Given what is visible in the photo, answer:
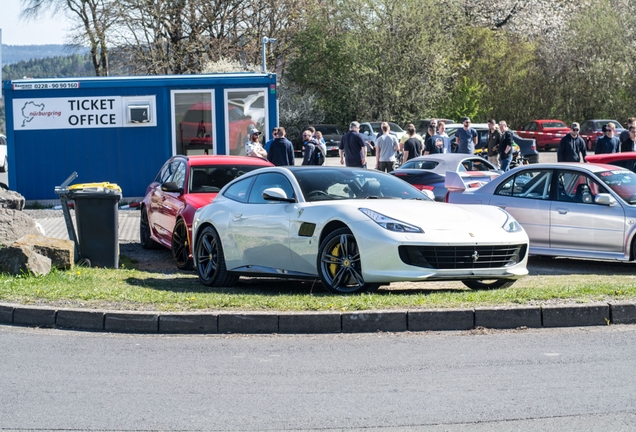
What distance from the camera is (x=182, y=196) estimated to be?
13.5 metres

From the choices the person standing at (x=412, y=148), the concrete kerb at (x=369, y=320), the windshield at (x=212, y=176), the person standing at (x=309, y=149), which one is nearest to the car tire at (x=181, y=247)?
the windshield at (x=212, y=176)

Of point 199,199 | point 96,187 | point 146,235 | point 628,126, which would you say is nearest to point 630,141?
point 628,126

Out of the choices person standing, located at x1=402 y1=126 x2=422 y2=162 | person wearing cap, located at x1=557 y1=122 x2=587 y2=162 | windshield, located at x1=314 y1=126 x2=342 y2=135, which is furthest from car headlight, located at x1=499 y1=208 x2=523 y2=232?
windshield, located at x1=314 y1=126 x2=342 y2=135

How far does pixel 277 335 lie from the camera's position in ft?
26.7

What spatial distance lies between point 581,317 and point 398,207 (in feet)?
7.17

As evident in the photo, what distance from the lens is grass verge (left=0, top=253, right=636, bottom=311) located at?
8.55 m

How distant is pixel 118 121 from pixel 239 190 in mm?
11337

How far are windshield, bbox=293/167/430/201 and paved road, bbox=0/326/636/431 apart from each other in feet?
8.06

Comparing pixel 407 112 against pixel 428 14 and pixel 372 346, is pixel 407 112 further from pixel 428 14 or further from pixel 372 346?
pixel 372 346

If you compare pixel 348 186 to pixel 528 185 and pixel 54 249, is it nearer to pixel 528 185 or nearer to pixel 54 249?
pixel 54 249

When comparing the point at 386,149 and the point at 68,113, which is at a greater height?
the point at 68,113

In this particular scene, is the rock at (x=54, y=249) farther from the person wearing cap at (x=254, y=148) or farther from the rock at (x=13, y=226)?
the person wearing cap at (x=254, y=148)

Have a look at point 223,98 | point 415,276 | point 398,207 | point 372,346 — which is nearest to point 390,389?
point 372,346

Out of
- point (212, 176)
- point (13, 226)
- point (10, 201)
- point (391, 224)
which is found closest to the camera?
point (391, 224)
